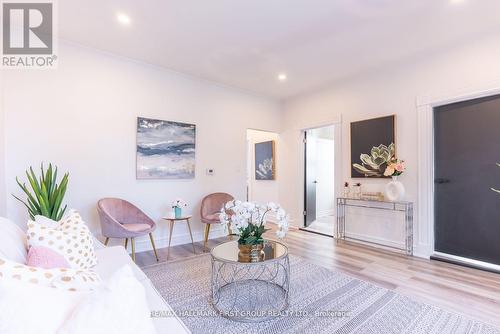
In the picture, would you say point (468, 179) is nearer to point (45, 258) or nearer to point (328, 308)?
point (328, 308)

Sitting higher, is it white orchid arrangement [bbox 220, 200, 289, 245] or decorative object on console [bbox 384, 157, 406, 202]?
decorative object on console [bbox 384, 157, 406, 202]

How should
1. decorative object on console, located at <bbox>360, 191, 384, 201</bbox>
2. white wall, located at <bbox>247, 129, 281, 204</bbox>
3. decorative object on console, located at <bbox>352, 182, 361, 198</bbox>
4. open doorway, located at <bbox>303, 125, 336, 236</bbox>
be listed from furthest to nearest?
white wall, located at <bbox>247, 129, 281, 204</bbox> < open doorway, located at <bbox>303, 125, 336, 236</bbox> < decorative object on console, located at <bbox>352, 182, 361, 198</bbox> < decorative object on console, located at <bbox>360, 191, 384, 201</bbox>

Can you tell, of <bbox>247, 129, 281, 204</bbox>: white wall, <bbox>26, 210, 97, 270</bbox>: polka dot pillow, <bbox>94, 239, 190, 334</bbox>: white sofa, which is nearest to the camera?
<bbox>94, 239, 190, 334</bbox>: white sofa

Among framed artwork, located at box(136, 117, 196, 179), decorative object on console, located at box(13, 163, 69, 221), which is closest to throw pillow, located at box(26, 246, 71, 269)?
decorative object on console, located at box(13, 163, 69, 221)

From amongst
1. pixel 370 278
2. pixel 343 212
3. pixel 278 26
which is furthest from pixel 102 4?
pixel 343 212

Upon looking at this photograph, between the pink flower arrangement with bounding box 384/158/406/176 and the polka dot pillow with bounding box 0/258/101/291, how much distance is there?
3.64 m

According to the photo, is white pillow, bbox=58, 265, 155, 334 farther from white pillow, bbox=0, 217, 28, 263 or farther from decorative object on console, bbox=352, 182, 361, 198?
decorative object on console, bbox=352, 182, 361, 198

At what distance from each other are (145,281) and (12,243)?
0.74 metres

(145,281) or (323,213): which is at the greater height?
(145,281)

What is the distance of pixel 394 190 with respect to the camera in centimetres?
355

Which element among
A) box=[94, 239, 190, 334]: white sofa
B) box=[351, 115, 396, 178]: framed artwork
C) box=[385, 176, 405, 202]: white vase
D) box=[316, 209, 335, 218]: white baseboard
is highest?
box=[351, 115, 396, 178]: framed artwork

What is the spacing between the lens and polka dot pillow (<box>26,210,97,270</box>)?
1.49 metres

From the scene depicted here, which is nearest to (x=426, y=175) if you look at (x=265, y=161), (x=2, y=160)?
(x=265, y=161)

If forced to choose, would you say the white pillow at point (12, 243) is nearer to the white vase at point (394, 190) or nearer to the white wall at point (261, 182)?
the white vase at point (394, 190)
